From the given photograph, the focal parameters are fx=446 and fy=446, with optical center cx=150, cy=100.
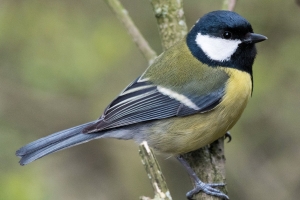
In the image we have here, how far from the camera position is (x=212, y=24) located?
3.01m

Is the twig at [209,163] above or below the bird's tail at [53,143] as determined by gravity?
below

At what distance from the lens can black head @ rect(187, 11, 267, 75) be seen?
2.94 meters

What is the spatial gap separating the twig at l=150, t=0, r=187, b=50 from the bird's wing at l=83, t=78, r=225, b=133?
0.55m

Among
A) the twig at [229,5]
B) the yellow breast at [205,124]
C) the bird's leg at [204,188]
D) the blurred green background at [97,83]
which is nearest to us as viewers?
the bird's leg at [204,188]

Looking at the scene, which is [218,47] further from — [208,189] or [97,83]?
[97,83]

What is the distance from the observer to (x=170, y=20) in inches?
137

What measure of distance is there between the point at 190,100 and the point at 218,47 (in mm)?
405

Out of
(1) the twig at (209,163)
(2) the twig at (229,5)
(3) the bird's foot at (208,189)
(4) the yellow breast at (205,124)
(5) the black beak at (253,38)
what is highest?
(2) the twig at (229,5)

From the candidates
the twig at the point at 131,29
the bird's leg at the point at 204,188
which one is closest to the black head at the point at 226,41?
the twig at the point at 131,29

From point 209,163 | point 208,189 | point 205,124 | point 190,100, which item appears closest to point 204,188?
point 208,189

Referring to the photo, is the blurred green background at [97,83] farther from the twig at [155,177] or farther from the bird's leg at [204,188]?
the twig at [155,177]

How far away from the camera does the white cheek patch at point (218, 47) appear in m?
3.00

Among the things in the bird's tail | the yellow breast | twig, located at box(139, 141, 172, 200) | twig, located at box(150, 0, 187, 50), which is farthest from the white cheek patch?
twig, located at box(139, 141, 172, 200)

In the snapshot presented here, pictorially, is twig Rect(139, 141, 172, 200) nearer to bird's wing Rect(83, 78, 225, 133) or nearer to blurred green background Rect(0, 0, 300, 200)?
bird's wing Rect(83, 78, 225, 133)
